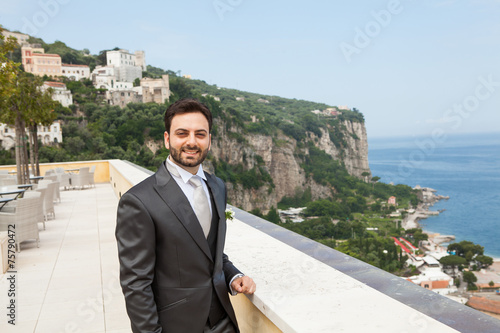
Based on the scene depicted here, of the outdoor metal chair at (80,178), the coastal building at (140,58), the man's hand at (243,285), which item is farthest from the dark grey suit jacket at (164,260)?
the coastal building at (140,58)

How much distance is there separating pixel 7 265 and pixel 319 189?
75355 millimetres

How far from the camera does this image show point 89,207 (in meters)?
7.96

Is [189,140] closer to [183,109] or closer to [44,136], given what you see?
[183,109]

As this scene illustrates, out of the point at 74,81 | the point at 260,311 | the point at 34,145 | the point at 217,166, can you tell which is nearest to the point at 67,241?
the point at 260,311

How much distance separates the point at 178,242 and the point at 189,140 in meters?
0.31

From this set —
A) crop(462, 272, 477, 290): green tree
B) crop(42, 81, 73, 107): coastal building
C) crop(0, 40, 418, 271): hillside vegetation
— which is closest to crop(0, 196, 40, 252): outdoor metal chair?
crop(462, 272, 477, 290): green tree

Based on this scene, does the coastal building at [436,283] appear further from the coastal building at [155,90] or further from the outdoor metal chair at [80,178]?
the coastal building at [155,90]

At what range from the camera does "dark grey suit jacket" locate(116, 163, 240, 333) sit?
115 cm

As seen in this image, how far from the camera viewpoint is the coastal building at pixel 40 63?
232 feet

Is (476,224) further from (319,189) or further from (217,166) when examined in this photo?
(217,166)

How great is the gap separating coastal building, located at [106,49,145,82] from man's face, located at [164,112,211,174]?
274ft

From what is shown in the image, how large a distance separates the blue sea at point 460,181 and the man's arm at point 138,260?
118 ft

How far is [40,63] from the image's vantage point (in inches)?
2803

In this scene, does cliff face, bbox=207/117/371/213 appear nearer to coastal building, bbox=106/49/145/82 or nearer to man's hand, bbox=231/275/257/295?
coastal building, bbox=106/49/145/82
